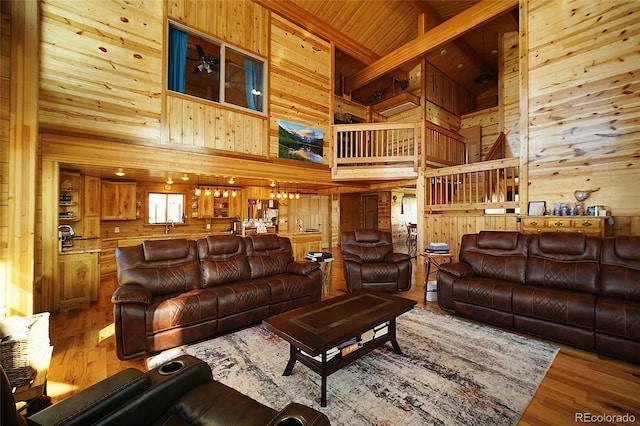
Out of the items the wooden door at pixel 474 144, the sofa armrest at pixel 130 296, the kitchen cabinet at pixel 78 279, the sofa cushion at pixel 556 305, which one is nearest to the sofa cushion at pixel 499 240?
the sofa cushion at pixel 556 305

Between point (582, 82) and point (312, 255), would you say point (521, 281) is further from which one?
point (582, 82)

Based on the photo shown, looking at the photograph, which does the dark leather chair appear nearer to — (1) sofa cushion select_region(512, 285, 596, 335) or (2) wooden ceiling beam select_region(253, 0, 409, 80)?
(1) sofa cushion select_region(512, 285, 596, 335)

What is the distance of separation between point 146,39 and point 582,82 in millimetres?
6845

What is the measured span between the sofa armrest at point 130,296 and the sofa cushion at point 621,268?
453 centimetres

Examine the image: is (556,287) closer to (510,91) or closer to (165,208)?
(510,91)

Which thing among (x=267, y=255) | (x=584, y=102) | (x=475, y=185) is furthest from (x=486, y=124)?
(x=267, y=255)

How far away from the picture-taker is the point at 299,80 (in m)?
6.11

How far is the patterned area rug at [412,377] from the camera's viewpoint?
181cm

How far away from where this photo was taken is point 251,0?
533 centimetres

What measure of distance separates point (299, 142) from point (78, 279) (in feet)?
14.9

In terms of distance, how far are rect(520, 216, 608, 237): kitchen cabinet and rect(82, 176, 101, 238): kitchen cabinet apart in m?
8.06

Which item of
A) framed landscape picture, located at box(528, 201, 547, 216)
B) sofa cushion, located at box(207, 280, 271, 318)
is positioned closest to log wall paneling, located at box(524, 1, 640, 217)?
framed landscape picture, located at box(528, 201, 547, 216)

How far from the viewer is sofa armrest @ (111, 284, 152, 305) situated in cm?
240

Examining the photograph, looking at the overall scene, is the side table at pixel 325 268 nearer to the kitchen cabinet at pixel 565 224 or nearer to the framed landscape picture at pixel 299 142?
the framed landscape picture at pixel 299 142
